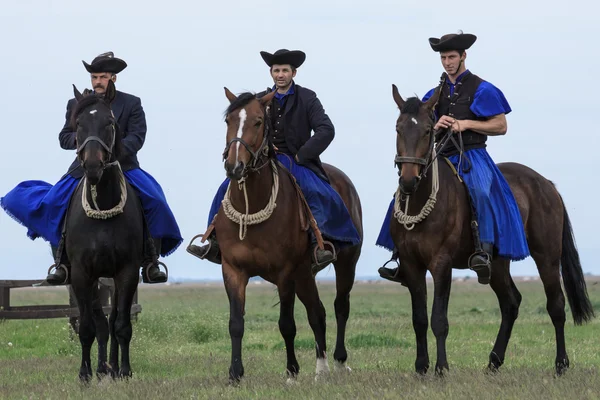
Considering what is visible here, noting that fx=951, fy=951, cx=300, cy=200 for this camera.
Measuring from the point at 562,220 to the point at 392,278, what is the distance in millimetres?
2741

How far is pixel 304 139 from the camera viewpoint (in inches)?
445

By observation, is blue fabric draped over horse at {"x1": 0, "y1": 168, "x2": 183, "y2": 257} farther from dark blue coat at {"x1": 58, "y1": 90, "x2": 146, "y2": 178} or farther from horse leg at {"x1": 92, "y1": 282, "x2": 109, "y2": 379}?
horse leg at {"x1": 92, "y1": 282, "x2": 109, "y2": 379}

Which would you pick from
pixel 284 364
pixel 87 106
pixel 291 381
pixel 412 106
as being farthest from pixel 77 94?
pixel 284 364

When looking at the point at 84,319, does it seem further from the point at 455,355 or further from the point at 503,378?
the point at 455,355

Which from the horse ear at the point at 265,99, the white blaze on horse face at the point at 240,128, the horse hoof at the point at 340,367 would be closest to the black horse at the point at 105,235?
the white blaze on horse face at the point at 240,128

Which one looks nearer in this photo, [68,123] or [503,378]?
[503,378]

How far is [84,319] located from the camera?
10867 millimetres

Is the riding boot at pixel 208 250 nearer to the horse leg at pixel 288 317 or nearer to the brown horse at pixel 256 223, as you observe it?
the brown horse at pixel 256 223

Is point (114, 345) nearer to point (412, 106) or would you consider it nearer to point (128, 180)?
point (128, 180)

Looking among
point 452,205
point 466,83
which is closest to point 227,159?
point 452,205

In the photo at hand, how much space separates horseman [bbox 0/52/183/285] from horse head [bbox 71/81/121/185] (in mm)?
566

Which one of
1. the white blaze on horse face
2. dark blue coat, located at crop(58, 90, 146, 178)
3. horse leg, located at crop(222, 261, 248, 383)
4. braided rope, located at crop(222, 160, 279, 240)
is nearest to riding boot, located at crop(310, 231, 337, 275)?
braided rope, located at crop(222, 160, 279, 240)

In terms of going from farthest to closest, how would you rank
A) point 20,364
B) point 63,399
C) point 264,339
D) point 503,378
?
point 264,339, point 20,364, point 503,378, point 63,399

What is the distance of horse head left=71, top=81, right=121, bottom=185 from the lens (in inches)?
383
